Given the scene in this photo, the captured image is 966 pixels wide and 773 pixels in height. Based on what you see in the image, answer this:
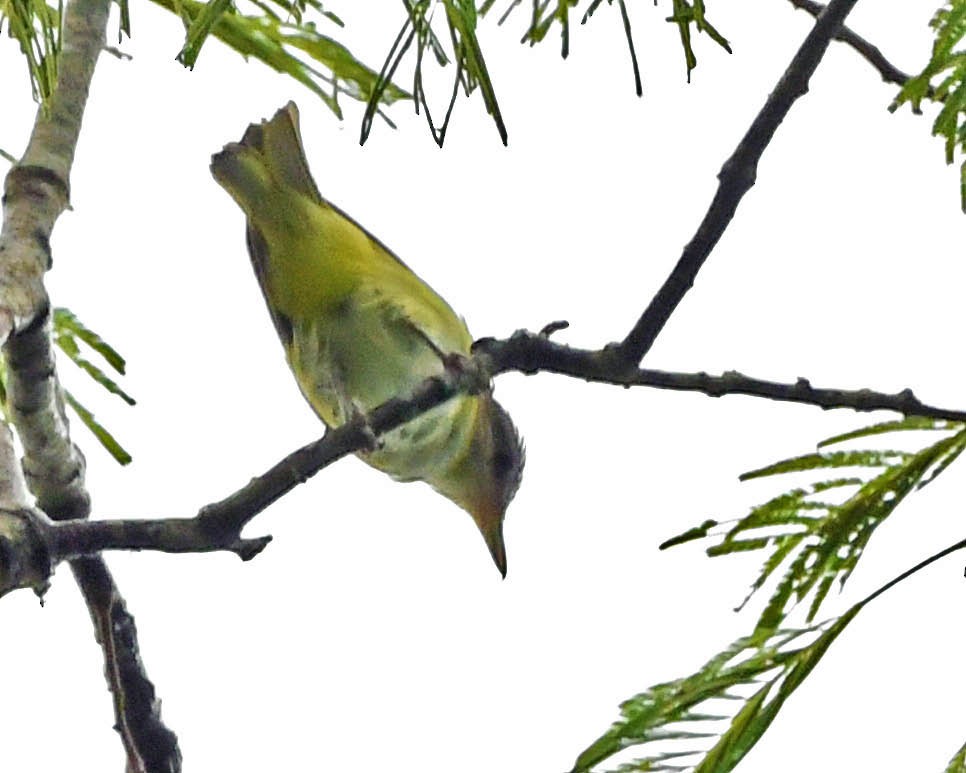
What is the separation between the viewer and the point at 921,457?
49.5 inches

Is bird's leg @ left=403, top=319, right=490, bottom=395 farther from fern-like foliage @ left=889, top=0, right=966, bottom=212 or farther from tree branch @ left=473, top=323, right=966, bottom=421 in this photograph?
fern-like foliage @ left=889, top=0, right=966, bottom=212

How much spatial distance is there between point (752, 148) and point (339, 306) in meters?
2.13

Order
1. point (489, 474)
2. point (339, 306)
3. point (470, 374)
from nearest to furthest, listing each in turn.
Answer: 1. point (470, 374)
2. point (339, 306)
3. point (489, 474)

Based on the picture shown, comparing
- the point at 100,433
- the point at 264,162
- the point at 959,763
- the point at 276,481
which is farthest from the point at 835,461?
the point at 264,162

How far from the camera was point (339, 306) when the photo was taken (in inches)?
138

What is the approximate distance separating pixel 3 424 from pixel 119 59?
2.39ft

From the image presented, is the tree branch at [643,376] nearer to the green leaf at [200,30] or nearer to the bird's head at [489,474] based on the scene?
the green leaf at [200,30]

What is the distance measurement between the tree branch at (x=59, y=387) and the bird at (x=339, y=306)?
1.36 metres

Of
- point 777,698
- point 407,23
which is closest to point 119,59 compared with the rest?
point 407,23

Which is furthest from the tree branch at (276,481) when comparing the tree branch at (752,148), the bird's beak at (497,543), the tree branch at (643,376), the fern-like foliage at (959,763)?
the bird's beak at (497,543)

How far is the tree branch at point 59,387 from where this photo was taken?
5.56 feet

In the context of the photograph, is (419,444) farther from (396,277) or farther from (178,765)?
(178,765)

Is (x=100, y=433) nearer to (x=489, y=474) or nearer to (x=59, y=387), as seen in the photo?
(x=59, y=387)

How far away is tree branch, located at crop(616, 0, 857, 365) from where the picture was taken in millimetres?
1461
